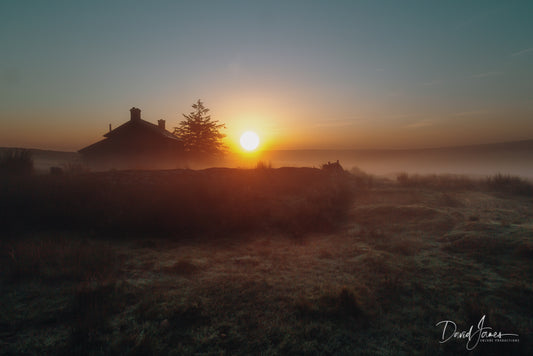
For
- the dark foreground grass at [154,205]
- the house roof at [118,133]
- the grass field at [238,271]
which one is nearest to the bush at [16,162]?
the dark foreground grass at [154,205]

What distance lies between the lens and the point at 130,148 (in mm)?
23438

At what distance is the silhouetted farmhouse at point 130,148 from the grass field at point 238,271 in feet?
41.4

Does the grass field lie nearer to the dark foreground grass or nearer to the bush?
the dark foreground grass

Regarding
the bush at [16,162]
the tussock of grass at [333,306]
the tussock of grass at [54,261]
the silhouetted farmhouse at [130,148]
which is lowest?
the tussock of grass at [333,306]

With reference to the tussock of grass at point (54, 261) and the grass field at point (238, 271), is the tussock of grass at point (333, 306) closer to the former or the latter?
the grass field at point (238, 271)

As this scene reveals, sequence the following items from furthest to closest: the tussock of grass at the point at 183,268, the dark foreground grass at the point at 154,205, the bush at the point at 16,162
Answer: the bush at the point at 16,162
the dark foreground grass at the point at 154,205
the tussock of grass at the point at 183,268

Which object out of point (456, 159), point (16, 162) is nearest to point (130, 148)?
point (16, 162)

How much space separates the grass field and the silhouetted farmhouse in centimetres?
1263

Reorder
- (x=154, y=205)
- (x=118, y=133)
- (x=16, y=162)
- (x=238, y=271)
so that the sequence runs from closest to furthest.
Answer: (x=238, y=271)
(x=154, y=205)
(x=16, y=162)
(x=118, y=133)

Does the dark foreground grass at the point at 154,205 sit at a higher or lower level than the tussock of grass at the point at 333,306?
higher

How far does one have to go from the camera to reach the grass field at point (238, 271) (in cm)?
368

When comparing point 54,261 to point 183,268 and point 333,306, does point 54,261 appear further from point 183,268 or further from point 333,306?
point 333,306

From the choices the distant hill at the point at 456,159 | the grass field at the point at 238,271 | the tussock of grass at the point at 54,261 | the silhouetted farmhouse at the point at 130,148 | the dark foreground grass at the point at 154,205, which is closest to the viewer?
the grass field at the point at 238,271

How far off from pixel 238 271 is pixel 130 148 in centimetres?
2218
